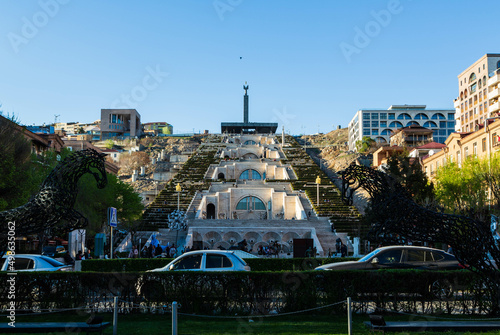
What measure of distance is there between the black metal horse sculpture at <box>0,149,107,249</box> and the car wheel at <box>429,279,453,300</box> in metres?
9.00

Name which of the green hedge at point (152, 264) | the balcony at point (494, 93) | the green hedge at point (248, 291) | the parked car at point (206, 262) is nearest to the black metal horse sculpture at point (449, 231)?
the green hedge at point (248, 291)

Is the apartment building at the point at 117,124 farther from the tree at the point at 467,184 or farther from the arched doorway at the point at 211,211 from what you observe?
the tree at the point at 467,184

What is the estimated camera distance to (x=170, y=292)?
11.7m

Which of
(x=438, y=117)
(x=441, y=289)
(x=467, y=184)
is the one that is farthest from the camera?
(x=438, y=117)

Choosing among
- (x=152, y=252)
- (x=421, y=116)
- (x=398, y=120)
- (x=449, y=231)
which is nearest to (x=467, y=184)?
(x=152, y=252)

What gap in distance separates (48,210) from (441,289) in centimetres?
984

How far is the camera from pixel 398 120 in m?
121

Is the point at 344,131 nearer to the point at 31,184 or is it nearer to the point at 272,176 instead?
the point at 272,176

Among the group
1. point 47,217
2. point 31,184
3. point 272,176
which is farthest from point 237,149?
point 47,217

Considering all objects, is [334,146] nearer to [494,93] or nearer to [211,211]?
[494,93]

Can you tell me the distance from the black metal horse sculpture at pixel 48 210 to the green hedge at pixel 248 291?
1.12m

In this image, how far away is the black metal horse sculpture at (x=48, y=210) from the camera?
1171 cm

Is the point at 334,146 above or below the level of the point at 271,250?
above

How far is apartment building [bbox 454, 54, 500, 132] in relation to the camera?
218 feet
